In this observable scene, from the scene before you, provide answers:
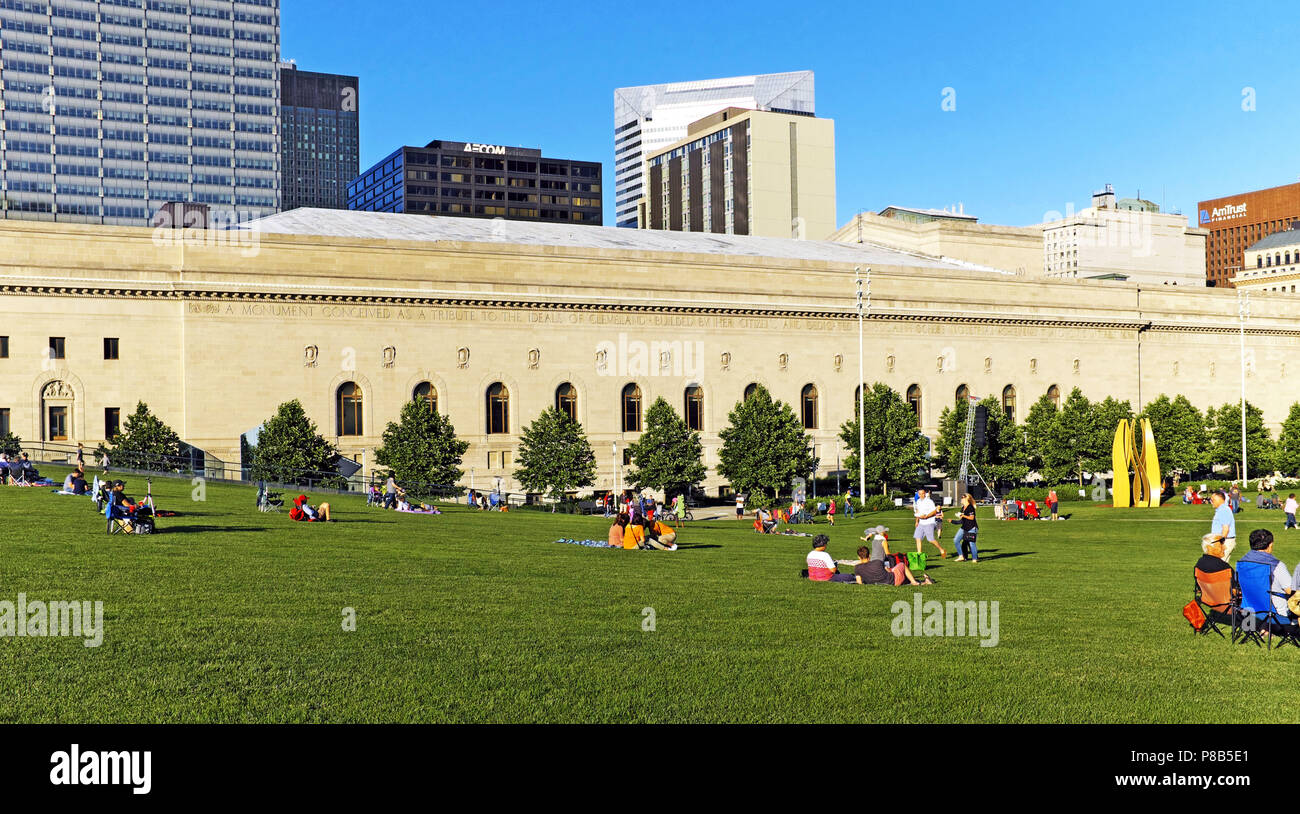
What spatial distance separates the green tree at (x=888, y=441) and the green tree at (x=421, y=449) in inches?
775

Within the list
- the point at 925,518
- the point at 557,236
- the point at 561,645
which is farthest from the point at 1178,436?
the point at 561,645

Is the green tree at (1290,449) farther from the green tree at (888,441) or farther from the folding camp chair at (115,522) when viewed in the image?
the folding camp chair at (115,522)

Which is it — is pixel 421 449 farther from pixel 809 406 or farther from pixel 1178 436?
pixel 1178 436

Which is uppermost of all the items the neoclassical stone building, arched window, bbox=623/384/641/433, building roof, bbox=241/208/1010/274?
building roof, bbox=241/208/1010/274

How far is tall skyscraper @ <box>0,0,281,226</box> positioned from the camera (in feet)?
470

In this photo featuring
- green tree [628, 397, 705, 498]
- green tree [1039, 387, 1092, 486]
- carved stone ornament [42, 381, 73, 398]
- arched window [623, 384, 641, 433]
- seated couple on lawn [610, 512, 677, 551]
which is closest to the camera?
seated couple on lawn [610, 512, 677, 551]

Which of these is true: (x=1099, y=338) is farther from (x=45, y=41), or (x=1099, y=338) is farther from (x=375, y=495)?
(x=45, y=41)

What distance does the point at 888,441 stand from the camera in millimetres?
55594

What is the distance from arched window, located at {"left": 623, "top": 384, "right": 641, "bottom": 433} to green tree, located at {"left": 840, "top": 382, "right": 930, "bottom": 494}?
10.6 m

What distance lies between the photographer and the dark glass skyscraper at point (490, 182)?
565 feet

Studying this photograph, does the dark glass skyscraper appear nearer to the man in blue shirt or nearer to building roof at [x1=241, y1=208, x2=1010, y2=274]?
building roof at [x1=241, y1=208, x2=1010, y2=274]

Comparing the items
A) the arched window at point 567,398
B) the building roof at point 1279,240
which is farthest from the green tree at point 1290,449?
the building roof at point 1279,240

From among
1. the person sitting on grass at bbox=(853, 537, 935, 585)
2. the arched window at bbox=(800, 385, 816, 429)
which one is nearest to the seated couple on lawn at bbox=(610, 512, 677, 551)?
the person sitting on grass at bbox=(853, 537, 935, 585)
